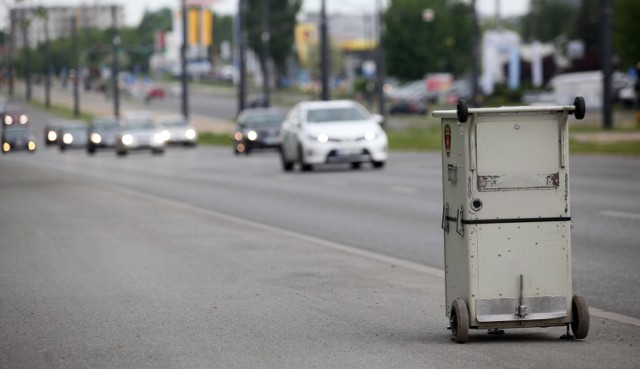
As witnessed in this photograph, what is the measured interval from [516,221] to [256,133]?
40089 mm

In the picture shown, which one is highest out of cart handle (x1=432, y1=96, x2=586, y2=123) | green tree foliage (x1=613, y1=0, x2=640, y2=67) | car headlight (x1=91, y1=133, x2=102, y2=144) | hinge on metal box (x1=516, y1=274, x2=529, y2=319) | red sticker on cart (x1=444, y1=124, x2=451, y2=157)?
green tree foliage (x1=613, y1=0, x2=640, y2=67)

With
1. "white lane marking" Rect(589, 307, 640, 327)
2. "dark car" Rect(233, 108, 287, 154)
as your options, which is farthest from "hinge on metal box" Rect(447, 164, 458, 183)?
"dark car" Rect(233, 108, 287, 154)

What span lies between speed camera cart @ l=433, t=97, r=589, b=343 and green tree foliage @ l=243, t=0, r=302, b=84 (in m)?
119

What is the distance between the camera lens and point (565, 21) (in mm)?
185625

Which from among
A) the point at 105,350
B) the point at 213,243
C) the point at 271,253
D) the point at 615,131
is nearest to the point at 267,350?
the point at 105,350

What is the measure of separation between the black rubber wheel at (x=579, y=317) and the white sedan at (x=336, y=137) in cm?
2302

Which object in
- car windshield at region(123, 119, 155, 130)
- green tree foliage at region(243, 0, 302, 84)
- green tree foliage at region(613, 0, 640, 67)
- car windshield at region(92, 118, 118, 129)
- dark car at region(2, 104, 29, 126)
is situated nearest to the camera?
dark car at region(2, 104, 29, 126)

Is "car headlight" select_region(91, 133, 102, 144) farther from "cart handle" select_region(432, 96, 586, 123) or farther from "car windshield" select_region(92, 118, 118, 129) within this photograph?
"cart handle" select_region(432, 96, 586, 123)

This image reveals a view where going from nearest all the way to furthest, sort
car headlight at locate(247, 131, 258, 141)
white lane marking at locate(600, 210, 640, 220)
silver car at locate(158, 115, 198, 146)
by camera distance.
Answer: white lane marking at locate(600, 210, 640, 220), car headlight at locate(247, 131, 258, 141), silver car at locate(158, 115, 198, 146)

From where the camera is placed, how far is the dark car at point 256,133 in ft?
159

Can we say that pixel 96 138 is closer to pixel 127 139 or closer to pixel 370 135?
pixel 127 139

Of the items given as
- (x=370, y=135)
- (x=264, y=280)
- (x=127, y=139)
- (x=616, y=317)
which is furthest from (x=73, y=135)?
(x=616, y=317)

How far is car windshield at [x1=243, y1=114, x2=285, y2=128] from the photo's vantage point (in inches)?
1921

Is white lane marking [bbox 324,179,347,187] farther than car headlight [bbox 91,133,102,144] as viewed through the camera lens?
No
